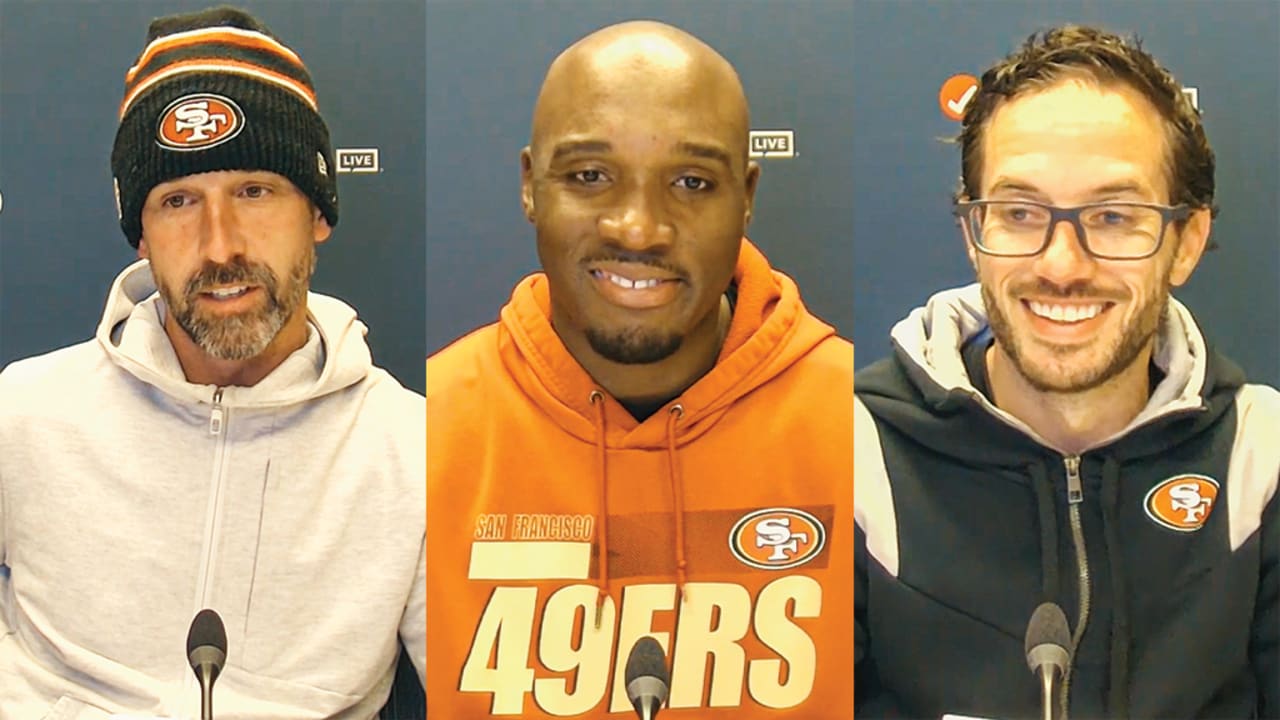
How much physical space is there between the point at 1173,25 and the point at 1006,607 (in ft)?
3.44

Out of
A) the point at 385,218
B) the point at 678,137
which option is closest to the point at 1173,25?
the point at 678,137

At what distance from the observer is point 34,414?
2199mm

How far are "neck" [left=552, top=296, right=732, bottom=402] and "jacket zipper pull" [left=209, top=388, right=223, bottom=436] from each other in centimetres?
59

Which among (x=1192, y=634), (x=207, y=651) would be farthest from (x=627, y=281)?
(x=1192, y=634)

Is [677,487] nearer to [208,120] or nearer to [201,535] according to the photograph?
[201,535]

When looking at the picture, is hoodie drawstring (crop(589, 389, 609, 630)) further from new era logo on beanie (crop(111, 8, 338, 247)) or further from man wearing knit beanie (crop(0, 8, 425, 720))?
new era logo on beanie (crop(111, 8, 338, 247))

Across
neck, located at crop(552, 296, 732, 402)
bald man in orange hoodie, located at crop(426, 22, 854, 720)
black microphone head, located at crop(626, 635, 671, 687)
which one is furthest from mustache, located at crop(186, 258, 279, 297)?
black microphone head, located at crop(626, 635, 671, 687)

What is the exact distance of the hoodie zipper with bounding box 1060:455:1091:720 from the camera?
2.15 metres

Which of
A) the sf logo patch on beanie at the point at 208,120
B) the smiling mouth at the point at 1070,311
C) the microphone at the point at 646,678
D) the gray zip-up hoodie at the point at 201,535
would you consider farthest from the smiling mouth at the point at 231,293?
the smiling mouth at the point at 1070,311

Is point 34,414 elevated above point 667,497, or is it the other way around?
point 34,414

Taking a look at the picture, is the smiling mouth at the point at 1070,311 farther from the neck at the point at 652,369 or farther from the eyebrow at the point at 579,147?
the eyebrow at the point at 579,147

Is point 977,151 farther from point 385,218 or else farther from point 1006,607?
point 385,218

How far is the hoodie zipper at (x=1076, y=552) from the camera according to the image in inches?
84.6

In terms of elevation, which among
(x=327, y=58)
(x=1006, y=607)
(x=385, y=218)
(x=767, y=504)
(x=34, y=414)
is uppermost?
(x=327, y=58)
